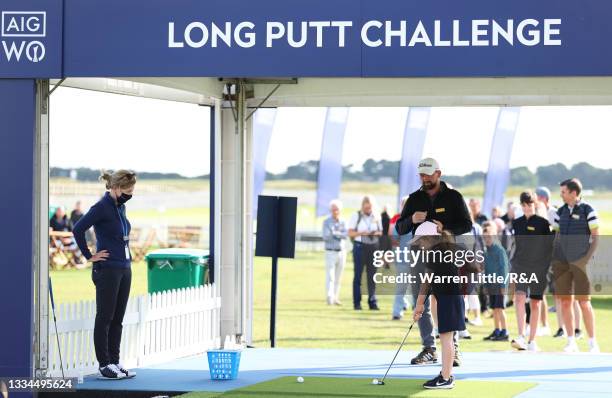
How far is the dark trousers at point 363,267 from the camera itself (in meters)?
18.6

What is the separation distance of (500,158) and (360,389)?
18.3 m

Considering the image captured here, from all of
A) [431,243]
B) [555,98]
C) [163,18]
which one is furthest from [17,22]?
[555,98]

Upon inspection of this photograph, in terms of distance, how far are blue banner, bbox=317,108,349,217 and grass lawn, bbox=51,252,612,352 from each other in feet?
7.30

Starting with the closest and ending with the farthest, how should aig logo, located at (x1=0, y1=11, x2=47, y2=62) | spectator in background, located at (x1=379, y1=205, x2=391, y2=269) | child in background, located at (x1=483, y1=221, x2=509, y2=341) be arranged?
aig logo, located at (x1=0, y1=11, x2=47, y2=62)
child in background, located at (x1=483, y1=221, x2=509, y2=341)
spectator in background, located at (x1=379, y1=205, x2=391, y2=269)

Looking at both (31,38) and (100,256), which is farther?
(100,256)

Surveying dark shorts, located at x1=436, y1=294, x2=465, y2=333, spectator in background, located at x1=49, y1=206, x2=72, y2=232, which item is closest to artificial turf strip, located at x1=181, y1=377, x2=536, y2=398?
dark shorts, located at x1=436, y1=294, x2=465, y2=333

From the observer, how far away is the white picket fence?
31.1ft

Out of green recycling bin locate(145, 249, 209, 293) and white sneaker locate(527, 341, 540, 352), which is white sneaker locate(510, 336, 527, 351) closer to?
white sneaker locate(527, 341, 540, 352)

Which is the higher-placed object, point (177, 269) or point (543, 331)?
point (177, 269)

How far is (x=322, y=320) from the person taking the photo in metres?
18.0

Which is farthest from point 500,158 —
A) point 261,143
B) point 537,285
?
point 537,285

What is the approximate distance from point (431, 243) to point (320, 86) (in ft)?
10.3

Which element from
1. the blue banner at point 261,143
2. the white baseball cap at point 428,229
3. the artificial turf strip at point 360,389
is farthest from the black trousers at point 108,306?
the blue banner at point 261,143

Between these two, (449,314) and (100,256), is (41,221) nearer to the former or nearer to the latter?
(100,256)
